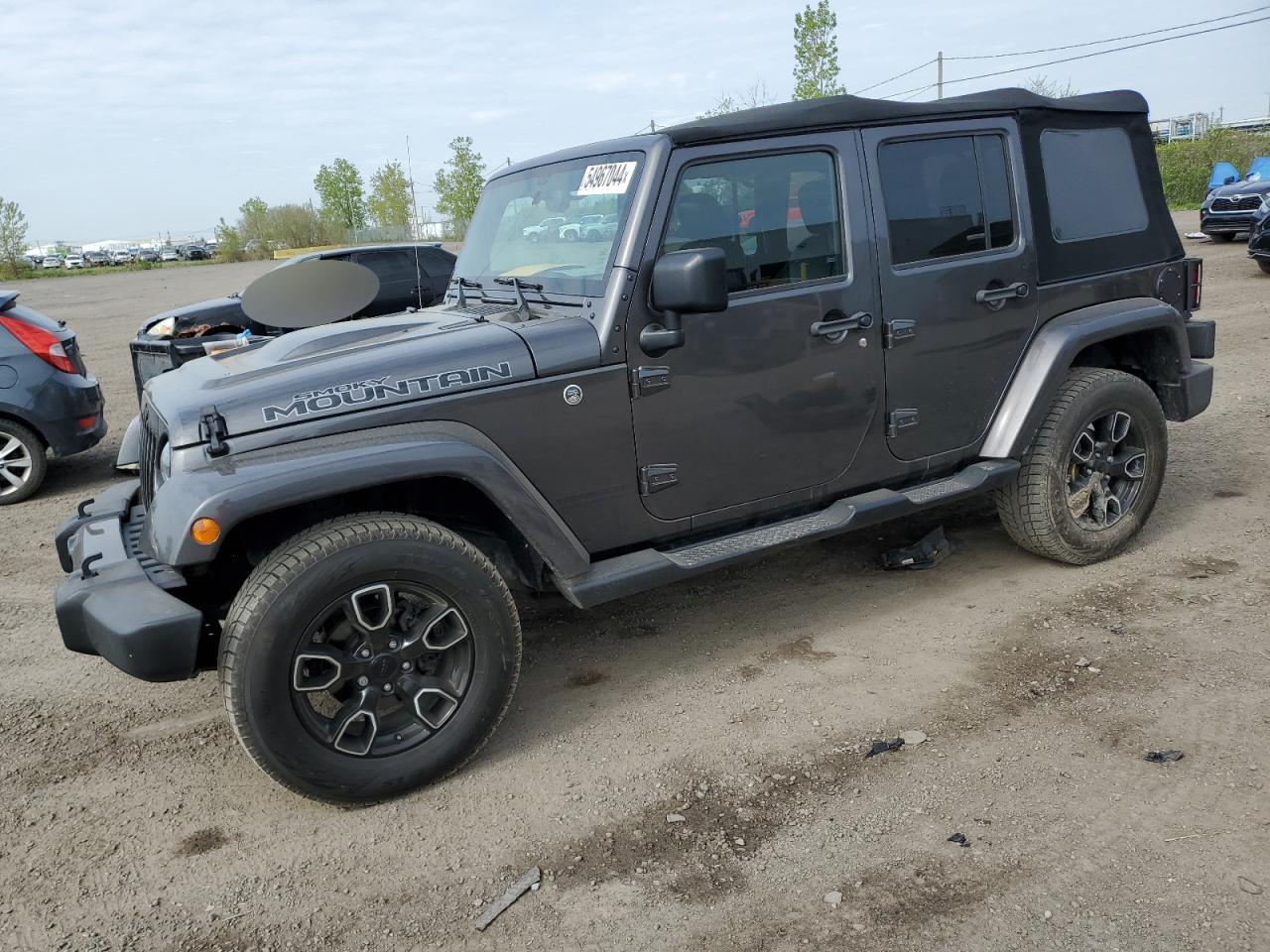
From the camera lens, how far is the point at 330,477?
2904 mm

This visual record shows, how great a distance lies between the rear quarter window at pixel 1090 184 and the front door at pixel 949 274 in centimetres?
24

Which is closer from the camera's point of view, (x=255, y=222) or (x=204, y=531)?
(x=204, y=531)

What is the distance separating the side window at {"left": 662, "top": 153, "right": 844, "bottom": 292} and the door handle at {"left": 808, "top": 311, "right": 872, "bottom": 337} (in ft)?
0.55

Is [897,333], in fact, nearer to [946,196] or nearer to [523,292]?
[946,196]

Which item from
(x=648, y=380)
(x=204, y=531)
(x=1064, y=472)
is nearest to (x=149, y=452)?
(x=204, y=531)

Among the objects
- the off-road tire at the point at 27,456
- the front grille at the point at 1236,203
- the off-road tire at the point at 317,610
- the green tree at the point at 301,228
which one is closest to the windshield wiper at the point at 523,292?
the off-road tire at the point at 317,610

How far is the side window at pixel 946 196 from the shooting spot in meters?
3.96

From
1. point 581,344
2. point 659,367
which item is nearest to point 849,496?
point 659,367

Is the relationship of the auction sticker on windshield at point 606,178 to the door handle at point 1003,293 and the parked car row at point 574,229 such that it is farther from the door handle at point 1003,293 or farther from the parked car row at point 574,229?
the door handle at point 1003,293

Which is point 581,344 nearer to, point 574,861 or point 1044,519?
point 574,861

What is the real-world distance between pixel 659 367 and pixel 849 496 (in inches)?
43.7

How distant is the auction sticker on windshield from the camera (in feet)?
11.6

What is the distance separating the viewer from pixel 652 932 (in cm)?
255

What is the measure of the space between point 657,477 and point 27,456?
5.51 metres
